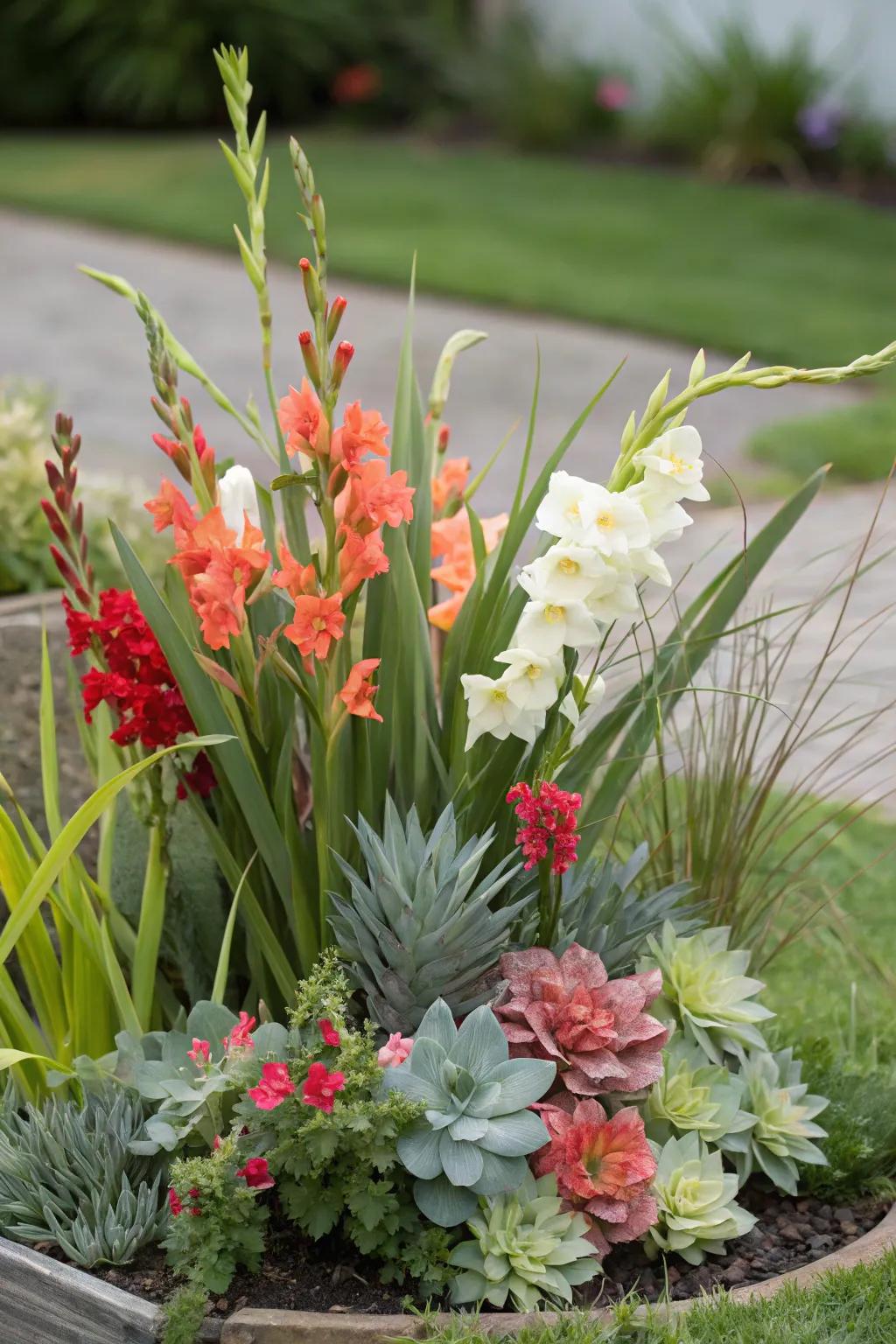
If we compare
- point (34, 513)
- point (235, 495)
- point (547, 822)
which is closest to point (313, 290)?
point (235, 495)

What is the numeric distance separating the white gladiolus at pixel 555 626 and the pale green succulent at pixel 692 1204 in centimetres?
68

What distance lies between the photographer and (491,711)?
1.86 metres

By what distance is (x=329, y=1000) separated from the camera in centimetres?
179

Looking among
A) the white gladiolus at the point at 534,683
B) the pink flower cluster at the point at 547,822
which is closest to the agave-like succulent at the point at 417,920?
the pink flower cluster at the point at 547,822

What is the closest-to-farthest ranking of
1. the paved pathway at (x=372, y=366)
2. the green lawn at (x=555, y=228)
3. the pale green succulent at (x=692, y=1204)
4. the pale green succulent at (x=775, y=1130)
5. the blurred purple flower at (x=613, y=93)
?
1. the pale green succulent at (x=692, y=1204)
2. the pale green succulent at (x=775, y=1130)
3. the paved pathway at (x=372, y=366)
4. the green lawn at (x=555, y=228)
5. the blurred purple flower at (x=613, y=93)

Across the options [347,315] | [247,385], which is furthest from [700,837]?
[347,315]

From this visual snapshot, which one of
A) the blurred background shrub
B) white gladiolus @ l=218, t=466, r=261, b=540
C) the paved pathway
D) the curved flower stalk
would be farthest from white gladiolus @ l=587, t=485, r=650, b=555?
the paved pathway

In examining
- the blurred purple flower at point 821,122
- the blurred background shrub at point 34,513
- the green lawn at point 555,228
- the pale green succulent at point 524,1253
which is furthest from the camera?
the blurred purple flower at point 821,122

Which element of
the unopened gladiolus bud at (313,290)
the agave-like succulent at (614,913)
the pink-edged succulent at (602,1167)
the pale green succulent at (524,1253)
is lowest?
the pale green succulent at (524,1253)

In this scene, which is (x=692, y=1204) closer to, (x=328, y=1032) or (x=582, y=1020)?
(x=582, y=1020)

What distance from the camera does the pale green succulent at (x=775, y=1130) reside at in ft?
6.80

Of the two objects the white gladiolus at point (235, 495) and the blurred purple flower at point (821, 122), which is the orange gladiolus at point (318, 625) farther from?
the blurred purple flower at point (821, 122)

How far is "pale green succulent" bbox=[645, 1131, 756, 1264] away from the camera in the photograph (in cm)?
193

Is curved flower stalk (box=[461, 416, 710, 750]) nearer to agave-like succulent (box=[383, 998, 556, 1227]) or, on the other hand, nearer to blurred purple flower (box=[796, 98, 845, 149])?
agave-like succulent (box=[383, 998, 556, 1227])
